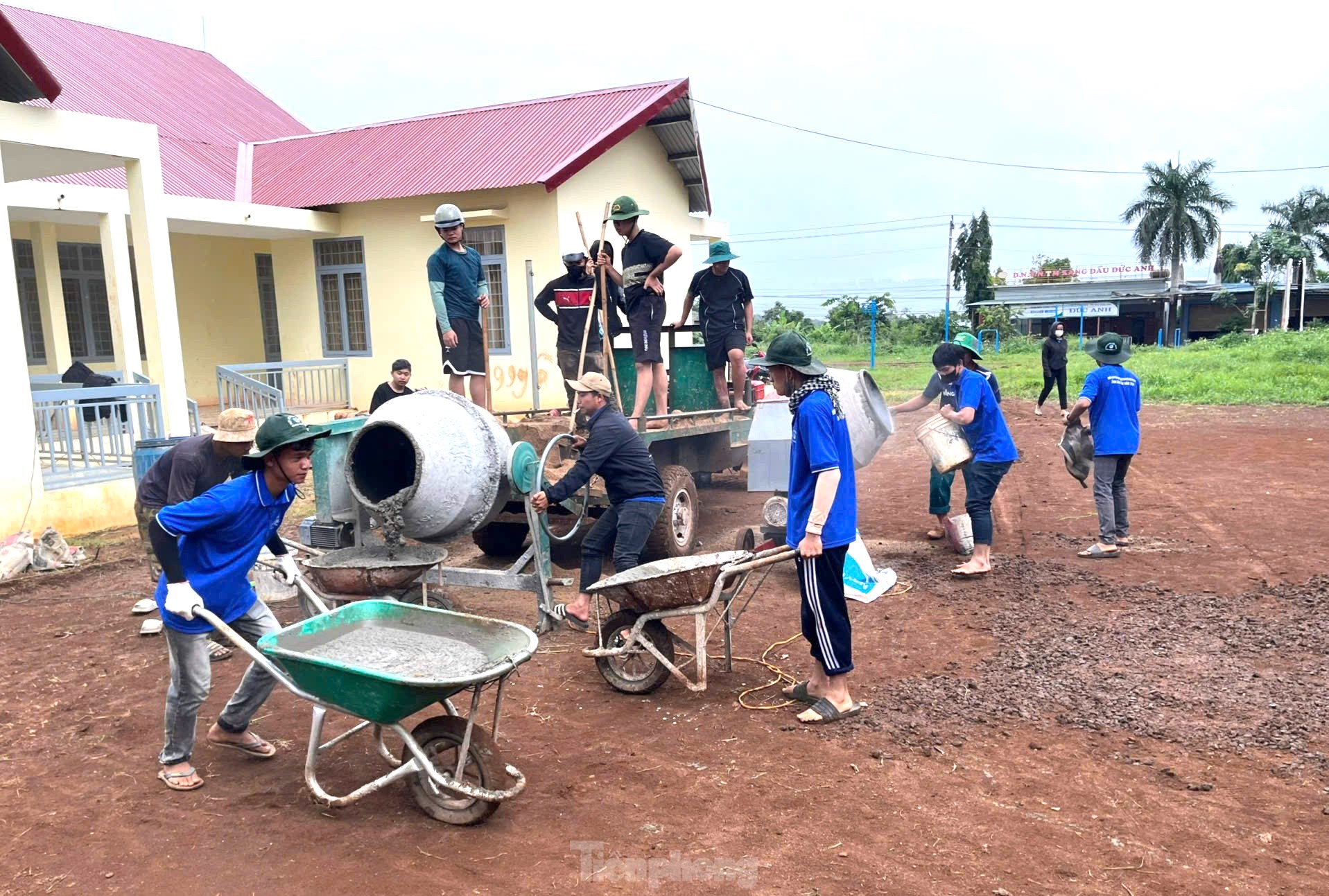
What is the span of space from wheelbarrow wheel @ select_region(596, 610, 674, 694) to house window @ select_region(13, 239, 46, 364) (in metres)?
13.0

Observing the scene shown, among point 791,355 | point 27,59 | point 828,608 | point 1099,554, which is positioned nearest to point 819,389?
point 791,355

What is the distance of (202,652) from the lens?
14.0ft

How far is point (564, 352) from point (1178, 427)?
1186 cm

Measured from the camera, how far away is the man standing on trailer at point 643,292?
7.86 metres

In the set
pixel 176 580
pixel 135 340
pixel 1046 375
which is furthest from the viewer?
pixel 1046 375

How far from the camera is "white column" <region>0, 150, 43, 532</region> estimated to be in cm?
866

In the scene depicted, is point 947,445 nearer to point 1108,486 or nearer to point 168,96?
point 1108,486

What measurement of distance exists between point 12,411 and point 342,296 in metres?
7.38

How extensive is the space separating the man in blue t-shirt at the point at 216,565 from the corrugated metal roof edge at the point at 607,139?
9570mm

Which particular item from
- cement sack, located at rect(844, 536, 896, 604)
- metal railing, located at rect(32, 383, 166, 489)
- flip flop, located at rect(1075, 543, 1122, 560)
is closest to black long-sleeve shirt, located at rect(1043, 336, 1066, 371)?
flip flop, located at rect(1075, 543, 1122, 560)

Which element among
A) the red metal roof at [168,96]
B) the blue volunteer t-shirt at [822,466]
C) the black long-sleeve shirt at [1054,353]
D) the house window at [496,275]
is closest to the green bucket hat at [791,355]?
the blue volunteer t-shirt at [822,466]

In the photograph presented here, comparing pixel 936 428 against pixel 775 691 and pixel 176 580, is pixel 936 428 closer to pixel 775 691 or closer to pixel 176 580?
pixel 775 691

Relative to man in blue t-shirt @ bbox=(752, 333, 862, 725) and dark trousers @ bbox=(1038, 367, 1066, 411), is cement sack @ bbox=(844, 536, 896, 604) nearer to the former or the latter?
man in blue t-shirt @ bbox=(752, 333, 862, 725)

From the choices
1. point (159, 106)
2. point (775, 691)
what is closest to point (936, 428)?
point (775, 691)
